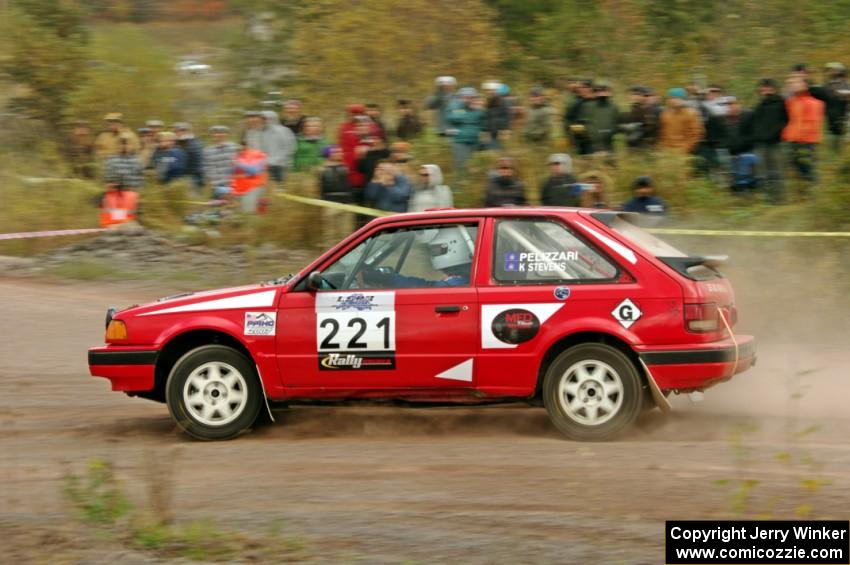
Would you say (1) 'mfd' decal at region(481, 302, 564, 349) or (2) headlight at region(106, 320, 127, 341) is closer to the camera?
(1) 'mfd' decal at region(481, 302, 564, 349)

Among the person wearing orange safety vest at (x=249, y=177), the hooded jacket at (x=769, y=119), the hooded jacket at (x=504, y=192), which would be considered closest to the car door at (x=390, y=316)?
the hooded jacket at (x=504, y=192)

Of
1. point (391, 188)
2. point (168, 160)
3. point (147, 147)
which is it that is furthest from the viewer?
point (147, 147)

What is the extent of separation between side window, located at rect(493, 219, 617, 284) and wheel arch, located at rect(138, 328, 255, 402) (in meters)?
1.86

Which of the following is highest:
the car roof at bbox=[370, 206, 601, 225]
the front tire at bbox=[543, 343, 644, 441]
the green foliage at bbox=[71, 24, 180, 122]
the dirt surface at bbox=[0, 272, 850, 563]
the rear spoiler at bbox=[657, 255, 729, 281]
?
the green foliage at bbox=[71, 24, 180, 122]

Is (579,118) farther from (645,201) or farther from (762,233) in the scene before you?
(762,233)

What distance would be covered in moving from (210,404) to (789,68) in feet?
55.4

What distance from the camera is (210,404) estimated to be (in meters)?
8.70

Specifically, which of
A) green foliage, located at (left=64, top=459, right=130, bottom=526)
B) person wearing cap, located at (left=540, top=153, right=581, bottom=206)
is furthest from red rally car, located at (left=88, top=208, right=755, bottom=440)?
person wearing cap, located at (left=540, top=153, right=581, bottom=206)

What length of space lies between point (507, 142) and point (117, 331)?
8.65 meters

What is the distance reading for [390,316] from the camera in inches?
328

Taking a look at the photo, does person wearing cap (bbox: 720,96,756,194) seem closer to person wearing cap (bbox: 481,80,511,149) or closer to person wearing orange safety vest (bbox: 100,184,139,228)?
person wearing cap (bbox: 481,80,511,149)

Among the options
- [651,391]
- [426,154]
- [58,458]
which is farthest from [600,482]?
[426,154]

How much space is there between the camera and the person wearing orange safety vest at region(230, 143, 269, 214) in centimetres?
1683

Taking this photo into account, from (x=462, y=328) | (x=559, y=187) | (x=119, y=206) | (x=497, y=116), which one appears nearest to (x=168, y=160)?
(x=119, y=206)
